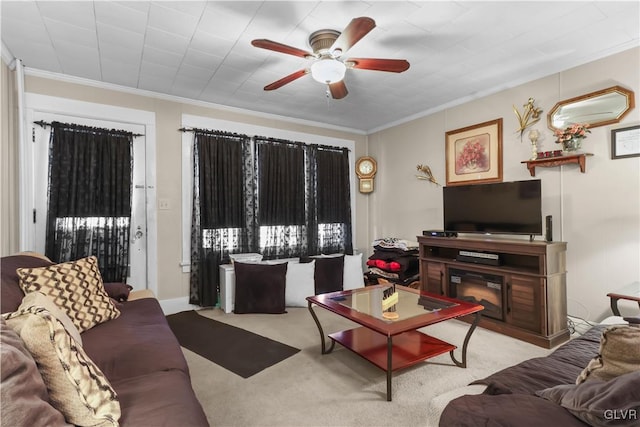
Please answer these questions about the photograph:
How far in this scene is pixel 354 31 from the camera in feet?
6.15

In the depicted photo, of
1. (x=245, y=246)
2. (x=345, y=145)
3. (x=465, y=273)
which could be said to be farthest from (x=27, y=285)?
(x=345, y=145)

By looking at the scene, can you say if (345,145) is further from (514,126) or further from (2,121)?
(2,121)

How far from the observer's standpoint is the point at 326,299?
8.27ft

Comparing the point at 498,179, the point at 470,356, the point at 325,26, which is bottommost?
the point at 470,356

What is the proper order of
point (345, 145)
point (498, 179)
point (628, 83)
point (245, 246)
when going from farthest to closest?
point (345, 145)
point (245, 246)
point (498, 179)
point (628, 83)

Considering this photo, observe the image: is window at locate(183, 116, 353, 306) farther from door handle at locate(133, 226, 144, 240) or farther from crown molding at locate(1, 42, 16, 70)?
crown molding at locate(1, 42, 16, 70)

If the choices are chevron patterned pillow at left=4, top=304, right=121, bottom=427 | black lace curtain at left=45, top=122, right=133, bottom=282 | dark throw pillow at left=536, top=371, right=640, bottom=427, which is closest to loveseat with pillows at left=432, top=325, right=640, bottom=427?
dark throw pillow at left=536, top=371, right=640, bottom=427

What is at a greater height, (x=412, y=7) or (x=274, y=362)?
(x=412, y=7)

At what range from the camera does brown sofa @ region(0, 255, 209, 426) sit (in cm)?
80

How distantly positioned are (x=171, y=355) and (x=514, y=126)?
3.72 m

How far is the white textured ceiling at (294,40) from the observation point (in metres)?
2.14

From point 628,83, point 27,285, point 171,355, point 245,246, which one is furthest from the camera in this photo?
point 245,246

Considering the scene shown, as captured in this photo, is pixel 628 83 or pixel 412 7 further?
pixel 628 83

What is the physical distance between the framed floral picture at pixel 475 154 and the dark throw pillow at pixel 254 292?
2553 millimetres
